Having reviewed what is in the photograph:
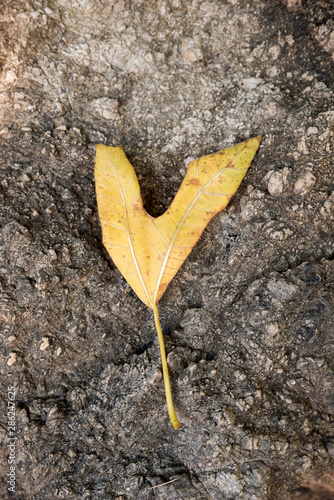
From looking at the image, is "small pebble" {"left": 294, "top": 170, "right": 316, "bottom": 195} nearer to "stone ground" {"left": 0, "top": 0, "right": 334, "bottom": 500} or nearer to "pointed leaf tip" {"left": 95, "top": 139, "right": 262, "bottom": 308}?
"stone ground" {"left": 0, "top": 0, "right": 334, "bottom": 500}

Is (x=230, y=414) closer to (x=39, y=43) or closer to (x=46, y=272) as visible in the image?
(x=46, y=272)

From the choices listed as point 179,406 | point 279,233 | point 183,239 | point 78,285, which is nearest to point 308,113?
point 279,233

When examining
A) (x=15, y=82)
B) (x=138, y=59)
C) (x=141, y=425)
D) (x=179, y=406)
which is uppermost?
(x=138, y=59)

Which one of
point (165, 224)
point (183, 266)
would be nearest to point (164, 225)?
point (165, 224)

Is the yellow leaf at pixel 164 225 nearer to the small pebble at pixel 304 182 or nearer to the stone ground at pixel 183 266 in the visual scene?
the stone ground at pixel 183 266

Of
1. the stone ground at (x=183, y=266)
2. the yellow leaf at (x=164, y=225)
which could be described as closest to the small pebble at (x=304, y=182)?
the stone ground at (x=183, y=266)

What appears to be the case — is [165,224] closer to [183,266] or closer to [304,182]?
[183,266]
